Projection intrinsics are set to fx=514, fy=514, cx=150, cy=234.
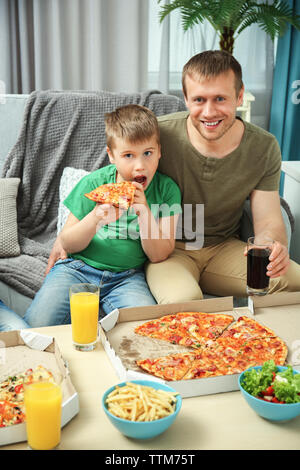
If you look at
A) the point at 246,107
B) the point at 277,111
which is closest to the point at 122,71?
the point at 246,107

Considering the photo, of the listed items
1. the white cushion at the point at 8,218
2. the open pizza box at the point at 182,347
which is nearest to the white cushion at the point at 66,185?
the white cushion at the point at 8,218

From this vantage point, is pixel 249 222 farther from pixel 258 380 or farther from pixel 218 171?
pixel 258 380

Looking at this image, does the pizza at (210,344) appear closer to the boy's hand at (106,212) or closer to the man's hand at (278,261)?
the man's hand at (278,261)

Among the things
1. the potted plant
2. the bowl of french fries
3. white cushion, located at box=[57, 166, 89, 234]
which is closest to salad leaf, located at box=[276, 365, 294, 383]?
the bowl of french fries

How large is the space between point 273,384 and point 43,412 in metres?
0.46

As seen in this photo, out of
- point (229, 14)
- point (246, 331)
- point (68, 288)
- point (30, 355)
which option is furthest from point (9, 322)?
point (229, 14)

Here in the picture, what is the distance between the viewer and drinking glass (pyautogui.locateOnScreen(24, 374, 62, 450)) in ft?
2.99

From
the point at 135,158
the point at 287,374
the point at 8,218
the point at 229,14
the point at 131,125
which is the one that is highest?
the point at 229,14

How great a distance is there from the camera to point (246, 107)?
3.77m

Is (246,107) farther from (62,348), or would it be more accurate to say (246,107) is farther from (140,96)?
(62,348)

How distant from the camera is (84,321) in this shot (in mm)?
1286

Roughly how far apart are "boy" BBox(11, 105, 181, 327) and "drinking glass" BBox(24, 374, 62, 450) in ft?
2.60

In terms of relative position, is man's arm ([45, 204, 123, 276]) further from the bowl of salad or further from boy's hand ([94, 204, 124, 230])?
the bowl of salad

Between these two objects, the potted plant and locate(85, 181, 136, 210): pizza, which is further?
the potted plant
